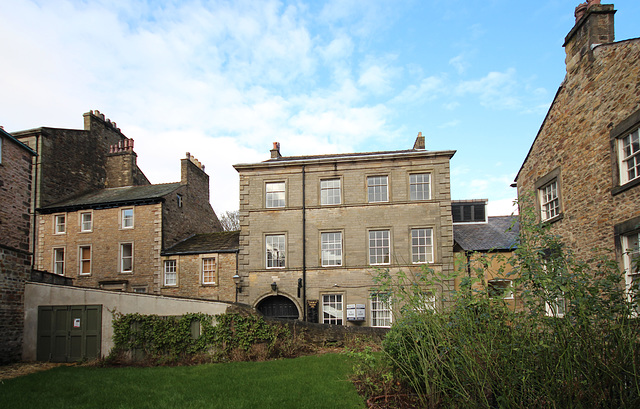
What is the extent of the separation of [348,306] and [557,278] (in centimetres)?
1580

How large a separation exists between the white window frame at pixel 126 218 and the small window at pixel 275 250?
809 centimetres

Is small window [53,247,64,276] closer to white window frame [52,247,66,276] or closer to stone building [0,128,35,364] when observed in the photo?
white window frame [52,247,66,276]

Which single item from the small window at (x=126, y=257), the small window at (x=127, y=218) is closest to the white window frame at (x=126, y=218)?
the small window at (x=127, y=218)

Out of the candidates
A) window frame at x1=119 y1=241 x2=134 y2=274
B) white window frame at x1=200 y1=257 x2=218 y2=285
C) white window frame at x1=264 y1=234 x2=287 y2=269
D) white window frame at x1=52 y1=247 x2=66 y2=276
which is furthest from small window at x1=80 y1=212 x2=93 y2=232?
white window frame at x1=264 y1=234 x2=287 y2=269

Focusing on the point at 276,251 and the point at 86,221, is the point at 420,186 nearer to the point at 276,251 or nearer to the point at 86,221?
the point at 276,251

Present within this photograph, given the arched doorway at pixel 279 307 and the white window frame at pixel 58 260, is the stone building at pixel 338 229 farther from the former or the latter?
the white window frame at pixel 58 260

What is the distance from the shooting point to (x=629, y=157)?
450 inches

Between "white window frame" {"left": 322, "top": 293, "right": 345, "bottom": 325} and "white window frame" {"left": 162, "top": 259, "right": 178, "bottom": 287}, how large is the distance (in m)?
8.11

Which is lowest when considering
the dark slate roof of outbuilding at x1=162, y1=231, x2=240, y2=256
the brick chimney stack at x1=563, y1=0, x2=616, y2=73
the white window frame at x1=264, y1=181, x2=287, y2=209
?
the dark slate roof of outbuilding at x1=162, y1=231, x2=240, y2=256

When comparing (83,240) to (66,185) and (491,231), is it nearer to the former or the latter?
(66,185)

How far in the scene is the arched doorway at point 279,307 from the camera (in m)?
22.2

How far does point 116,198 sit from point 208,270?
709 cm

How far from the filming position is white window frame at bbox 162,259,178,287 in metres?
24.0

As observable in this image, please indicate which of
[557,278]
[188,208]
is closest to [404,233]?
[188,208]
